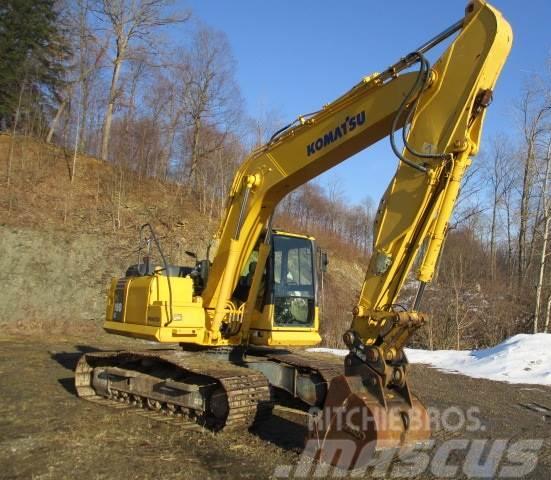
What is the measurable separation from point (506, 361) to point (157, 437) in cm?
998

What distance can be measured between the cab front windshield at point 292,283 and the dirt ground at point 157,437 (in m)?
1.44

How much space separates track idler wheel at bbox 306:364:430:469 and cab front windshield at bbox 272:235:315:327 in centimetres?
271

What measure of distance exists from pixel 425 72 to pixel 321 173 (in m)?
1.90

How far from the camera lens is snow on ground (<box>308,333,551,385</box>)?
1251cm

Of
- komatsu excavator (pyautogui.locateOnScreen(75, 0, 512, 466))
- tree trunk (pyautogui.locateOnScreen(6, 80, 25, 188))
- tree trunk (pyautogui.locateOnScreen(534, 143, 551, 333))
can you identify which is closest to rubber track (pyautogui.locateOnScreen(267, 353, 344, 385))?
komatsu excavator (pyautogui.locateOnScreen(75, 0, 512, 466))

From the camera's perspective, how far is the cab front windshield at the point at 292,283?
7.83 metres

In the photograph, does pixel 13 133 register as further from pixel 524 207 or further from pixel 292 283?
pixel 524 207

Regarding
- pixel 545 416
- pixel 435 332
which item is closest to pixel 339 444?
pixel 545 416

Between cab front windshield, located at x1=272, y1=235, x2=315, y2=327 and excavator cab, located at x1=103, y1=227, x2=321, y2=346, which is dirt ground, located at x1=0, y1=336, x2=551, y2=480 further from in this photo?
cab front windshield, located at x1=272, y1=235, x2=315, y2=327

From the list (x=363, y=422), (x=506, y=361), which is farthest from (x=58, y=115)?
(x=363, y=422)

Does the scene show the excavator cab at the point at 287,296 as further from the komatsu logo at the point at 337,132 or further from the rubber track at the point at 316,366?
the komatsu logo at the point at 337,132

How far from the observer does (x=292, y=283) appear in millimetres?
7977

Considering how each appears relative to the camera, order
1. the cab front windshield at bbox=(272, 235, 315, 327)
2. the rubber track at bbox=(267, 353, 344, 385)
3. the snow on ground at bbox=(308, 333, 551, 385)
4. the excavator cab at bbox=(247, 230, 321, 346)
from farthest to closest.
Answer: the snow on ground at bbox=(308, 333, 551, 385)
the cab front windshield at bbox=(272, 235, 315, 327)
the excavator cab at bbox=(247, 230, 321, 346)
the rubber track at bbox=(267, 353, 344, 385)

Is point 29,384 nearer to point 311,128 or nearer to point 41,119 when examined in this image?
point 311,128
